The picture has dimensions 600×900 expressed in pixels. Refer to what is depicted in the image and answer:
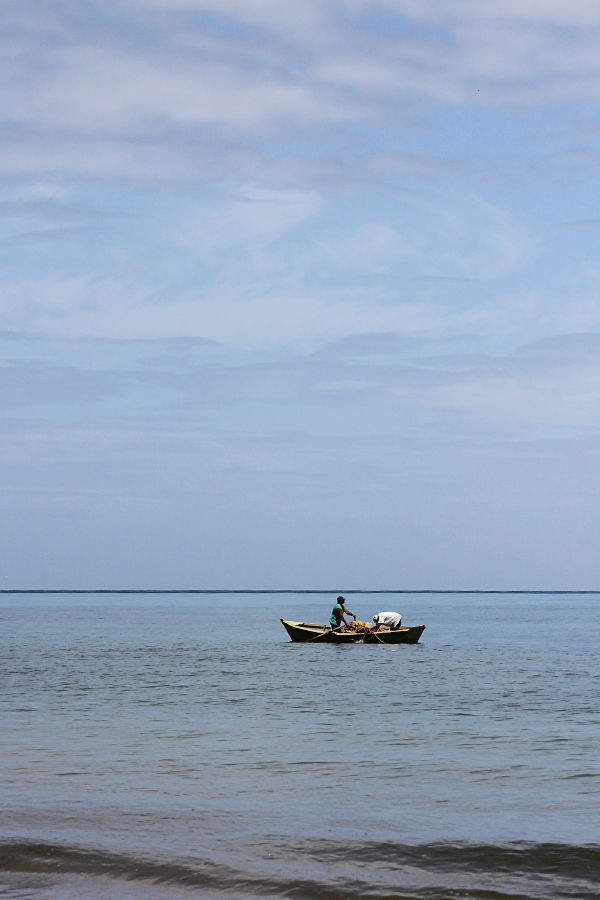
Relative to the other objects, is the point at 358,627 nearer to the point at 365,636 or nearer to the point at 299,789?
the point at 365,636

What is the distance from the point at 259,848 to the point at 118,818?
8.08 feet

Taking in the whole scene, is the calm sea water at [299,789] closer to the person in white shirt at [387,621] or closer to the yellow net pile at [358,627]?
the yellow net pile at [358,627]

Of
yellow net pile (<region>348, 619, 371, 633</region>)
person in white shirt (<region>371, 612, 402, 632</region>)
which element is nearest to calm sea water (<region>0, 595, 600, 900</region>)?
yellow net pile (<region>348, 619, 371, 633</region>)

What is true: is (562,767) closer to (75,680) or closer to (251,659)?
(75,680)

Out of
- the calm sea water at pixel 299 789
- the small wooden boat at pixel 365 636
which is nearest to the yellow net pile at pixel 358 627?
the small wooden boat at pixel 365 636

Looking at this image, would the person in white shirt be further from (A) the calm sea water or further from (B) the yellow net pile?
(A) the calm sea water

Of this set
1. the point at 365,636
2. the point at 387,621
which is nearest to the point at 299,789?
the point at 365,636

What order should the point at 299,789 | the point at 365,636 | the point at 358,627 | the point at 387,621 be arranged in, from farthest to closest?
the point at 387,621 → the point at 358,627 → the point at 365,636 → the point at 299,789

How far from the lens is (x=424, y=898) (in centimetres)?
993

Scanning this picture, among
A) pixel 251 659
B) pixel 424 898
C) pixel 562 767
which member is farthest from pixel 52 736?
pixel 251 659

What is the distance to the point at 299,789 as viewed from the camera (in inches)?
601

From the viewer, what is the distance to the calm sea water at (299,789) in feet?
35.2

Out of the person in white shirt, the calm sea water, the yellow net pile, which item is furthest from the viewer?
the person in white shirt

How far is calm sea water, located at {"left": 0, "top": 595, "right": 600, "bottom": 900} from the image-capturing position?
422 inches
